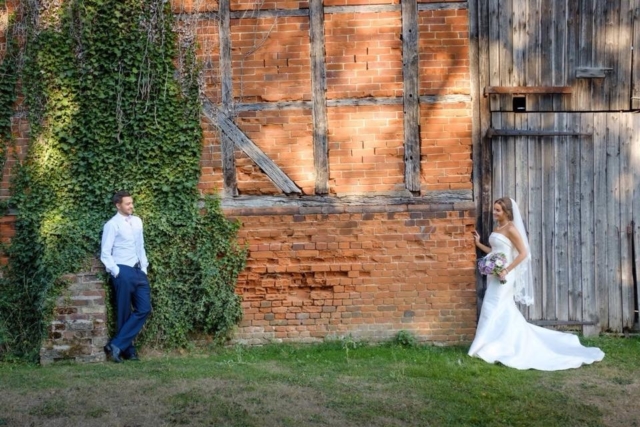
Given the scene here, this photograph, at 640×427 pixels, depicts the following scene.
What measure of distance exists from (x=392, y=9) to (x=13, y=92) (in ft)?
14.6

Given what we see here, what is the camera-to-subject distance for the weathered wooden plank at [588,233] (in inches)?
328

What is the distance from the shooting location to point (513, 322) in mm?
7633

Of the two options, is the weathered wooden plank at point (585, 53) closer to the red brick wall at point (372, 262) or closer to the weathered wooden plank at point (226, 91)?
the red brick wall at point (372, 262)

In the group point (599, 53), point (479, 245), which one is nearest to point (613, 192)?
point (599, 53)

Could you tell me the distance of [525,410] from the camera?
588cm

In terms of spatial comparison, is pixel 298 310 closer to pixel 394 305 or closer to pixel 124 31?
pixel 394 305

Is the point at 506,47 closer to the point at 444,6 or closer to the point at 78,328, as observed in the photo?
the point at 444,6

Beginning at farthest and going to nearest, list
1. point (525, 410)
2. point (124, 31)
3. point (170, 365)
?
point (124, 31) < point (170, 365) < point (525, 410)

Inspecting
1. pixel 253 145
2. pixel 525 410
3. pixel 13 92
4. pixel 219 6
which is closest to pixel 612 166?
pixel 525 410

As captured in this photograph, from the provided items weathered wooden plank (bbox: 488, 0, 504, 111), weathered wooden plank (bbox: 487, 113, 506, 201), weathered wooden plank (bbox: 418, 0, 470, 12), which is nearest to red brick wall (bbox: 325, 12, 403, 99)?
weathered wooden plank (bbox: 418, 0, 470, 12)

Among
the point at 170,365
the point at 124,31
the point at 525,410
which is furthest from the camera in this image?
the point at 124,31

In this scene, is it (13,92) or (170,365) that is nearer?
(170,365)

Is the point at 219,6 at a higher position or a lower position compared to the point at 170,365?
higher

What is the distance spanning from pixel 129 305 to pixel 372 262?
9.06 feet
